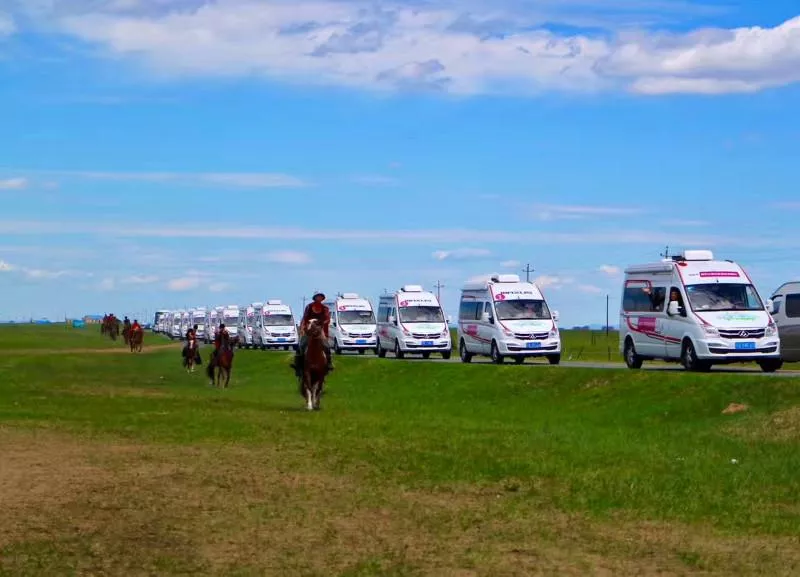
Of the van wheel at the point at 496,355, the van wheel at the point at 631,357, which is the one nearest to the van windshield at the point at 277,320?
the van wheel at the point at 496,355

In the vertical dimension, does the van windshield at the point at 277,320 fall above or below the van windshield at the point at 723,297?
above

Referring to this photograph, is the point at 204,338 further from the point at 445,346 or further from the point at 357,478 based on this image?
the point at 357,478

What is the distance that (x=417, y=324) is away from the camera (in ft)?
184

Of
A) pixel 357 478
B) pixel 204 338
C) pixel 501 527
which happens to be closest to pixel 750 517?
pixel 501 527

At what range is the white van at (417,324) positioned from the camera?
183 ft

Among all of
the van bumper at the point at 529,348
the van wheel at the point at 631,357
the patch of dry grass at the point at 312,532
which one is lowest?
the patch of dry grass at the point at 312,532

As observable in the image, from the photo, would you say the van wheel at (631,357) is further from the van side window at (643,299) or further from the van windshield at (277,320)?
the van windshield at (277,320)

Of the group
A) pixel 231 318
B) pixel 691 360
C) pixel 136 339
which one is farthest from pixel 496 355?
pixel 231 318

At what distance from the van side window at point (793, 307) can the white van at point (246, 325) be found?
50798 mm

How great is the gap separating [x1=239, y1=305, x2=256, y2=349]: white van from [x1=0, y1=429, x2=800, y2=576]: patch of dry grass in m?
71.3

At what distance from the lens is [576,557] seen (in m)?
11.5

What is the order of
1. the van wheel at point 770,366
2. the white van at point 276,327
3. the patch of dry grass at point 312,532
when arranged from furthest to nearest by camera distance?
1. the white van at point 276,327
2. the van wheel at point 770,366
3. the patch of dry grass at point 312,532

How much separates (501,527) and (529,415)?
17996 mm

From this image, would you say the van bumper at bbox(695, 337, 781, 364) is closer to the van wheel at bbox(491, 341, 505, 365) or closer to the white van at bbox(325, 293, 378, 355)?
the van wheel at bbox(491, 341, 505, 365)
